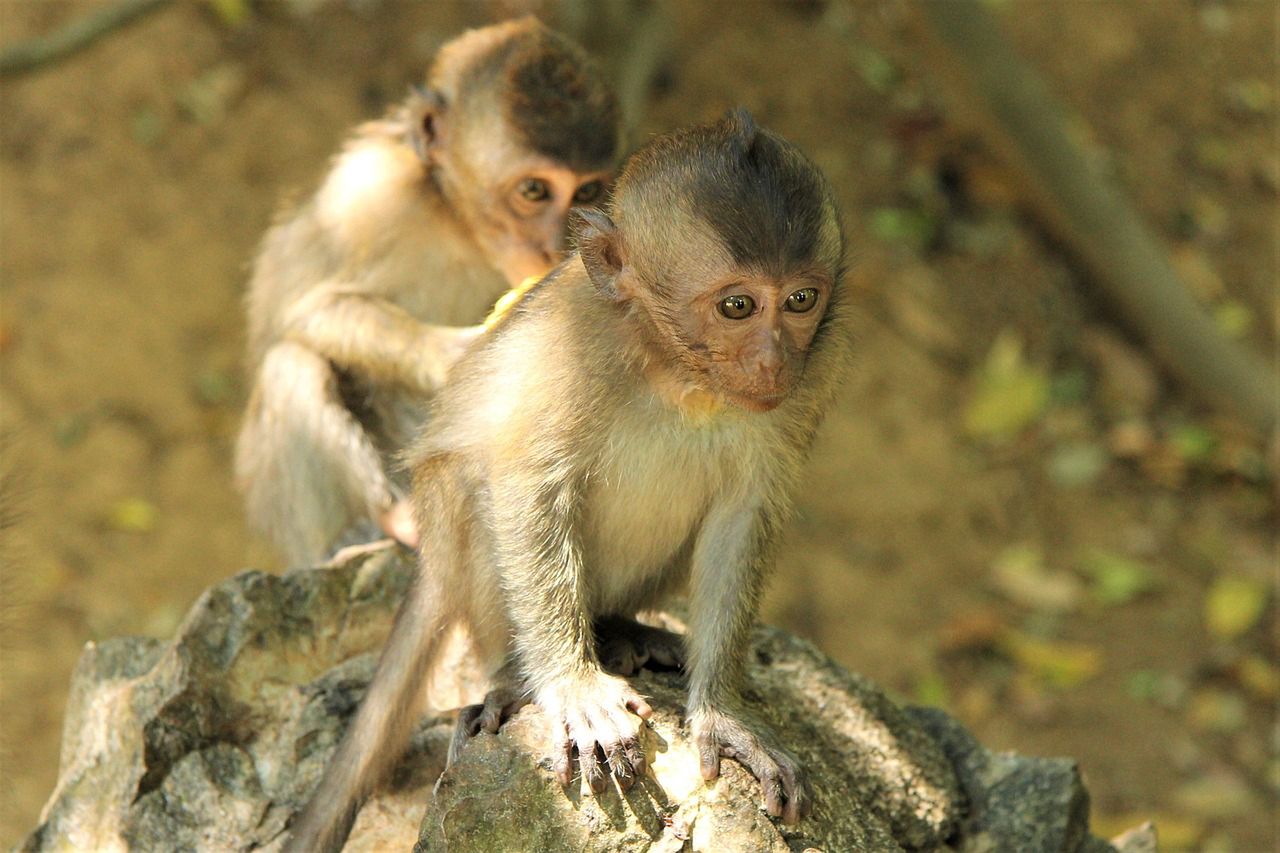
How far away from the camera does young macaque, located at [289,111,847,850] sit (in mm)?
3805

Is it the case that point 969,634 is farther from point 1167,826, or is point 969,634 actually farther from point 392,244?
point 392,244

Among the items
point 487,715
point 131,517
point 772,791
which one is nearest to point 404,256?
point 487,715

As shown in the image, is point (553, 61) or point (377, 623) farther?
point (553, 61)

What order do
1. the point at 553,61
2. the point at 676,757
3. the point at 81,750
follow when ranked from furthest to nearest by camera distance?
the point at 553,61 < the point at 81,750 < the point at 676,757

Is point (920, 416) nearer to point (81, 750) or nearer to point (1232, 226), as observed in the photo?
point (1232, 226)

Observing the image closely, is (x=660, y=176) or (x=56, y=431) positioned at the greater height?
(x=660, y=176)

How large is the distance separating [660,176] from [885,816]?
6.28 feet

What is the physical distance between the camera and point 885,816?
4.40m

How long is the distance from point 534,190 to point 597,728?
2.56 metres

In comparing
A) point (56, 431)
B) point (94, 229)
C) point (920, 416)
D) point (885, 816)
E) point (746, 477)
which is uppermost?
point (746, 477)

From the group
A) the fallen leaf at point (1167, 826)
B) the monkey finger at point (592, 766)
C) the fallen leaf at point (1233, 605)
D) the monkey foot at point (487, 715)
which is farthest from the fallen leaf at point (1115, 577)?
the monkey finger at point (592, 766)

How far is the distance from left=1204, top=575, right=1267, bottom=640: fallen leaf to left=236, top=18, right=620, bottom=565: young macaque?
5310mm

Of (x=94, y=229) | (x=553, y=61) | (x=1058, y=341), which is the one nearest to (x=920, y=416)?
(x=1058, y=341)

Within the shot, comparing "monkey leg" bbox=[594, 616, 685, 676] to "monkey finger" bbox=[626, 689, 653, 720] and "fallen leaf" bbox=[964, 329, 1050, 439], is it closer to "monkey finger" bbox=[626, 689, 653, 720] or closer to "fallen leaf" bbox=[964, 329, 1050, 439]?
"monkey finger" bbox=[626, 689, 653, 720]
